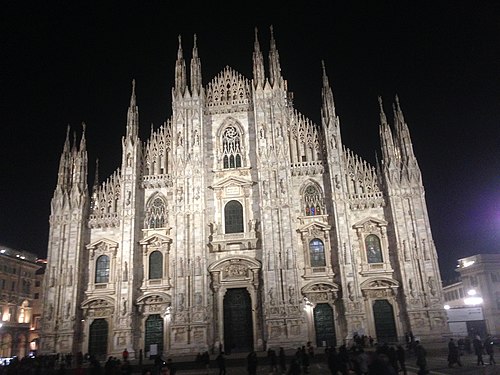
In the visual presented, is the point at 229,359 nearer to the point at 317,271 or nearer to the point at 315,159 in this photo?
the point at 317,271

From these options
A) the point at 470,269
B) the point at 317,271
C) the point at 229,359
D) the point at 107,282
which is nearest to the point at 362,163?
the point at 317,271

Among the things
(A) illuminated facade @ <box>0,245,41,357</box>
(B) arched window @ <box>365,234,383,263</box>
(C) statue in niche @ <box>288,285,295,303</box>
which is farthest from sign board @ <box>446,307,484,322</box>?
(A) illuminated facade @ <box>0,245,41,357</box>

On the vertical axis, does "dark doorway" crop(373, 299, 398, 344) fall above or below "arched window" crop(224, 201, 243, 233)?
below

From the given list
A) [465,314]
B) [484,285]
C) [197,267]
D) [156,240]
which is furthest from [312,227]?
[484,285]

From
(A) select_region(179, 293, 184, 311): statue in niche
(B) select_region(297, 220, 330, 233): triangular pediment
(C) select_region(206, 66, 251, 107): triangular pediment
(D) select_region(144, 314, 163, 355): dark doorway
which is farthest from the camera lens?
(C) select_region(206, 66, 251, 107): triangular pediment

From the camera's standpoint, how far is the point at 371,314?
105ft

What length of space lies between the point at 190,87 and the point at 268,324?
66.3ft

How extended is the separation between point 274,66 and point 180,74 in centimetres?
787

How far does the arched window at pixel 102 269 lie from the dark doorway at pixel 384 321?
773 inches

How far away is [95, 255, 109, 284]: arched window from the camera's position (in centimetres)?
3453

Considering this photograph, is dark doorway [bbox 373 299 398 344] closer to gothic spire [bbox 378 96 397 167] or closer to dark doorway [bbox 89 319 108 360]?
gothic spire [bbox 378 96 397 167]

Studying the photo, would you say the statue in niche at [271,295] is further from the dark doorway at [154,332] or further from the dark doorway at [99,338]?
the dark doorway at [99,338]

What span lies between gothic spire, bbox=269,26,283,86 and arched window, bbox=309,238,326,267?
13169 mm

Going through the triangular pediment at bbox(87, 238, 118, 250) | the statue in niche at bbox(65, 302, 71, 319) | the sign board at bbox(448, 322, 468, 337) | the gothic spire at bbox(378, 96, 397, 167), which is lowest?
the sign board at bbox(448, 322, 468, 337)
